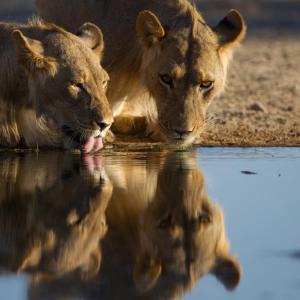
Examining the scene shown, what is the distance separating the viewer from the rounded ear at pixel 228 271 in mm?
4906

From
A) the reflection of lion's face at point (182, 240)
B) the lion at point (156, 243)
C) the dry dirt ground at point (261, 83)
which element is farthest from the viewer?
the dry dirt ground at point (261, 83)

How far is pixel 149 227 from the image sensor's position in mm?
5953

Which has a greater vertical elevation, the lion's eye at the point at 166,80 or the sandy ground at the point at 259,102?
the lion's eye at the point at 166,80

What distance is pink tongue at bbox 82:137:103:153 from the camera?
859 centimetres

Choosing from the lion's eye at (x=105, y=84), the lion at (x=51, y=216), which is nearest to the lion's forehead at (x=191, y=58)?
the lion's eye at (x=105, y=84)

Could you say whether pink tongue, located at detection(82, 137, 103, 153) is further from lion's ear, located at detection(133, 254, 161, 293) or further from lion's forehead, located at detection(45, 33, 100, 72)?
lion's ear, located at detection(133, 254, 161, 293)

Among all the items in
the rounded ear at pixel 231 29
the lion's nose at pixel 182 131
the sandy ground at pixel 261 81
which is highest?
the rounded ear at pixel 231 29

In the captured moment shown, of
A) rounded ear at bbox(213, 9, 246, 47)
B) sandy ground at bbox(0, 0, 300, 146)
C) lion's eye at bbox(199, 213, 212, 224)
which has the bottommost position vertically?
sandy ground at bbox(0, 0, 300, 146)

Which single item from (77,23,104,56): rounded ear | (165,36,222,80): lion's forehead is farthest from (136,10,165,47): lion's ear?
(77,23,104,56): rounded ear

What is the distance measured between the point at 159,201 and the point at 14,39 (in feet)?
7.84

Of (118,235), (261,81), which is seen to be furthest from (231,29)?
(261,81)

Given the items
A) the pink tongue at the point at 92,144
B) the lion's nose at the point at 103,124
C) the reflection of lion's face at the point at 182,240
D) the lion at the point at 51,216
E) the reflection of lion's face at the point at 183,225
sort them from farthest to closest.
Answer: the pink tongue at the point at 92,144 → the lion's nose at the point at 103,124 → the reflection of lion's face at the point at 183,225 → the lion at the point at 51,216 → the reflection of lion's face at the point at 182,240

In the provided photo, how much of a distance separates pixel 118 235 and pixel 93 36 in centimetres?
352

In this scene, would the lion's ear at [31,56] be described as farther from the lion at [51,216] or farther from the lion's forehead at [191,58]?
the lion's forehead at [191,58]
